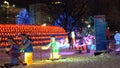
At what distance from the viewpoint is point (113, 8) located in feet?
131

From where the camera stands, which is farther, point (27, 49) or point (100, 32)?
point (100, 32)

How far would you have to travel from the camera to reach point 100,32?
27828 mm

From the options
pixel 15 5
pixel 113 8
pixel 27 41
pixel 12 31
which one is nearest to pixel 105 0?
pixel 113 8

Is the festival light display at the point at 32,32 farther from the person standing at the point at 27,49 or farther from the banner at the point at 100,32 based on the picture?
the person standing at the point at 27,49

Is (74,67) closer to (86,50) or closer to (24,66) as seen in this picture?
(24,66)

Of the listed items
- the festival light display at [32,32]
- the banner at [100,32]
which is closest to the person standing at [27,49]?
the banner at [100,32]

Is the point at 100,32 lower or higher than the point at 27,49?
higher

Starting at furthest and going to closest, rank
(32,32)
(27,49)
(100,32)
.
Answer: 1. (32,32)
2. (100,32)
3. (27,49)

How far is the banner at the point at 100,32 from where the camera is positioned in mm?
27469

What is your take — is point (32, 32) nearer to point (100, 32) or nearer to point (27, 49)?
point (100, 32)

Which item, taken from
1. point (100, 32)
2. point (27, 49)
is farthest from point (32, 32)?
point (27, 49)

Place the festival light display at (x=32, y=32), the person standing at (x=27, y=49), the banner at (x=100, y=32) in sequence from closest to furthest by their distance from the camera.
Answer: the person standing at (x=27, y=49) < the banner at (x=100, y=32) < the festival light display at (x=32, y=32)

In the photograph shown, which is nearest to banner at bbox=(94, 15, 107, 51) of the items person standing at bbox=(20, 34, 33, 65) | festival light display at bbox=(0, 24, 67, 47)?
person standing at bbox=(20, 34, 33, 65)

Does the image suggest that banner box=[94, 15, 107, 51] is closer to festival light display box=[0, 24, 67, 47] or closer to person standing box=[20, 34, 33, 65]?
person standing box=[20, 34, 33, 65]
